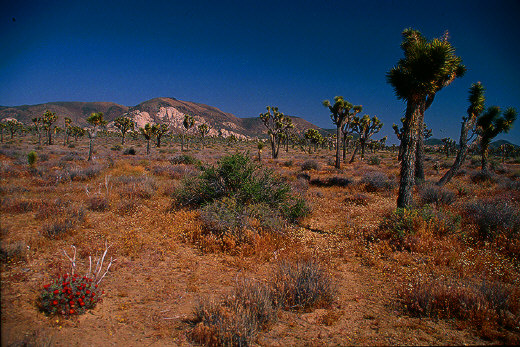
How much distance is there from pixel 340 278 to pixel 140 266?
4764mm

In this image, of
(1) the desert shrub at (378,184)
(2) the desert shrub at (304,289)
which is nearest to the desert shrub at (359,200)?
(1) the desert shrub at (378,184)

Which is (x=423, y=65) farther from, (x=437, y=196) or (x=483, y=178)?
(x=483, y=178)

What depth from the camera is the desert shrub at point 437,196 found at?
34.4 feet

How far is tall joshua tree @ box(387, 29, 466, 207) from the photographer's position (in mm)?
7965

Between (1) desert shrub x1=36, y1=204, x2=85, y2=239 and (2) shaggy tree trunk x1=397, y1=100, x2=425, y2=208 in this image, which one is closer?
(1) desert shrub x1=36, y1=204, x2=85, y2=239

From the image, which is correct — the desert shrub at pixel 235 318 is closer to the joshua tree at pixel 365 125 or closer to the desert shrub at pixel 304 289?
the desert shrub at pixel 304 289

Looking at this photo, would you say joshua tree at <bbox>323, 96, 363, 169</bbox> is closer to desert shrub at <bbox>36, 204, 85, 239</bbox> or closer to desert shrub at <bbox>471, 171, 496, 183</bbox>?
desert shrub at <bbox>471, 171, 496, 183</bbox>

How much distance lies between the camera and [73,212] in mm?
7793

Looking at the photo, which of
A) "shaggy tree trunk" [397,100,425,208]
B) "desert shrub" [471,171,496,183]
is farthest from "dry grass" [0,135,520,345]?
"desert shrub" [471,171,496,183]

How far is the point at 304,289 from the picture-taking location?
13.7 feet

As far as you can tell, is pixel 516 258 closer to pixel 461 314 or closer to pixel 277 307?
pixel 461 314

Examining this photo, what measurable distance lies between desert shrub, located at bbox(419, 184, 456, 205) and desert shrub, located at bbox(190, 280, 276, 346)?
1019cm

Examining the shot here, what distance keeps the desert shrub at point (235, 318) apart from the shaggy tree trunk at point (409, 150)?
7284 mm

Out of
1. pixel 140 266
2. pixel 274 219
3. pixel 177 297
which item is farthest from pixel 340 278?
pixel 140 266
